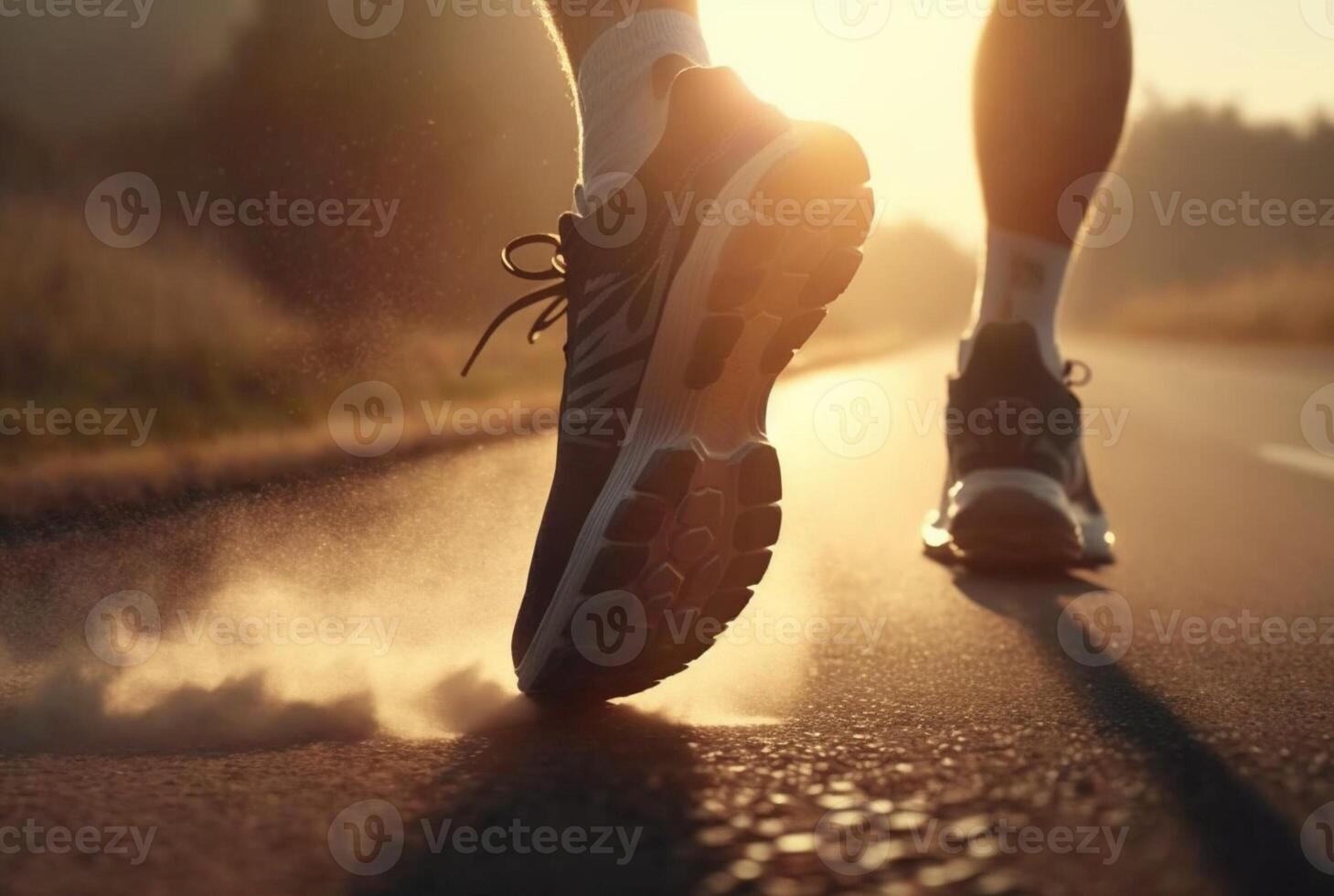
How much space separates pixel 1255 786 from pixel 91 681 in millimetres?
1158

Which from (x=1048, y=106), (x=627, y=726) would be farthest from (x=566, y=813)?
(x=1048, y=106)

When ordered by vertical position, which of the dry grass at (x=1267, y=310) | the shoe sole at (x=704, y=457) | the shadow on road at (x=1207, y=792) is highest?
the dry grass at (x=1267, y=310)

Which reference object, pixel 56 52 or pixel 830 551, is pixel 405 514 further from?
pixel 56 52

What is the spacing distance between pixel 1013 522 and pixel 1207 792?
1200mm

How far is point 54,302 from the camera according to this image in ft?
14.9

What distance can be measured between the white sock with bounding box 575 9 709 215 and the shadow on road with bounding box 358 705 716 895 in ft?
2.07

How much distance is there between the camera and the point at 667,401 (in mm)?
1312

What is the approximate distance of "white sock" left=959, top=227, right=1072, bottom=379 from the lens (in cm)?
229

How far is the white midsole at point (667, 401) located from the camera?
50.0 inches

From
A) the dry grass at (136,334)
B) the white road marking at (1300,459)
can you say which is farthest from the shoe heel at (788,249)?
the white road marking at (1300,459)

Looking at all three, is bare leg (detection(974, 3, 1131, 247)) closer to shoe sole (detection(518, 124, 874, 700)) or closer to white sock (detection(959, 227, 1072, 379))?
→ white sock (detection(959, 227, 1072, 379))

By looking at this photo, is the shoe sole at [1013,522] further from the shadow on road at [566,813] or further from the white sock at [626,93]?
the shadow on road at [566,813]

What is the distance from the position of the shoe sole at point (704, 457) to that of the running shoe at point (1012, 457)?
921 millimetres

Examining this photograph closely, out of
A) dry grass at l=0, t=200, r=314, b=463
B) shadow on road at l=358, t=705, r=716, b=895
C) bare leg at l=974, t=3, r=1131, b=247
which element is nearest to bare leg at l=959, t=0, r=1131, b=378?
bare leg at l=974, t=3, r=1131, b=247
